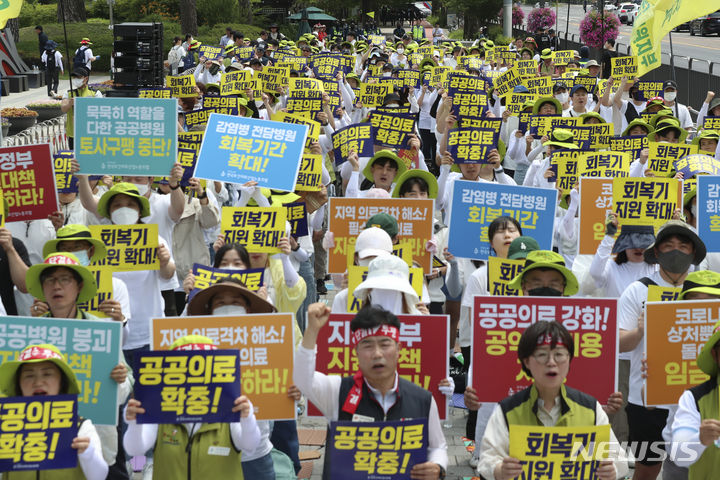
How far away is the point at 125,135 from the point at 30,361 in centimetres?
441

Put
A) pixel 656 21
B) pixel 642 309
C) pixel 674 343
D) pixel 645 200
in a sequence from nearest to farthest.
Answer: pixel 674 343 → pixel 642 309 → pixel 645 200 → pixel 656 21

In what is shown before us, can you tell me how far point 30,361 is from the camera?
16.0 ft

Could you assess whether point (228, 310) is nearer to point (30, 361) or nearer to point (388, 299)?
point (388, 299)

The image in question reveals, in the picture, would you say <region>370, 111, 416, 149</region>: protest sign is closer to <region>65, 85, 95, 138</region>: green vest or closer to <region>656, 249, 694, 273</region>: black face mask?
<region>65, 85, 95, 138</region>: green vest

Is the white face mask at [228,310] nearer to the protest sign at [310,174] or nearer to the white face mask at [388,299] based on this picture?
the white face mask at [388,299]

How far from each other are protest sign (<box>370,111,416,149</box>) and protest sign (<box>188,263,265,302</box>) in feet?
15.5

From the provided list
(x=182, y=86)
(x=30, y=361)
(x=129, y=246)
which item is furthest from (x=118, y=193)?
(x=182, y=86)

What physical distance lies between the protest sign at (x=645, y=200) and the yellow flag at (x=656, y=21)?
5588 millimetres

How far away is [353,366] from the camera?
5.79 meters

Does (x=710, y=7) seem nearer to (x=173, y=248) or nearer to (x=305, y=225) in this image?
(x=305, y=225)

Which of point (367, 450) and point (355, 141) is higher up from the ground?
point (355, 141)

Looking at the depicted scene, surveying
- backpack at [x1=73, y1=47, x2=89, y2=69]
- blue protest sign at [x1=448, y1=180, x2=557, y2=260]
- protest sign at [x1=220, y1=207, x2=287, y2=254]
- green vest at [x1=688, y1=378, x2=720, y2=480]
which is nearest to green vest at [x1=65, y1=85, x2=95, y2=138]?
protest sign at [x1=220, y1=207, x2=287, y2=254]

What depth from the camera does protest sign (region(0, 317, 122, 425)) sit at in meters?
5.48

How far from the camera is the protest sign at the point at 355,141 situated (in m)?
11.0
